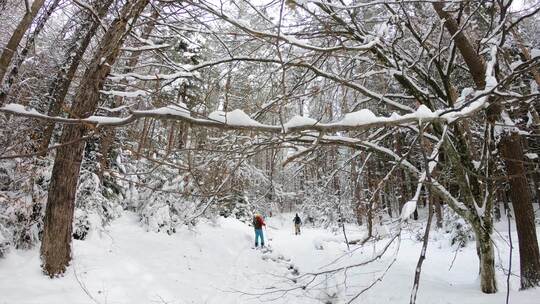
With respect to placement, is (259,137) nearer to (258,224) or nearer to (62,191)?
(62,191)

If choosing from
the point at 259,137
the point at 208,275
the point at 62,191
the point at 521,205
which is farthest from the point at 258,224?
the point at 259,137

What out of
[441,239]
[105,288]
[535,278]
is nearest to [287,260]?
[441,239]

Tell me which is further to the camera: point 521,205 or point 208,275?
point 208,275

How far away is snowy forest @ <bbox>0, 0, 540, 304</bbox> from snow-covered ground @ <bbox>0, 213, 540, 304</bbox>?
2.0 inches

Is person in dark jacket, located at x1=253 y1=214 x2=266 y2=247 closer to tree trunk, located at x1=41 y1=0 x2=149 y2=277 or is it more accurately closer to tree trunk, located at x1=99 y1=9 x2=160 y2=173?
tree trunk, located at x1=99 y1=9 x2=160 y2=173

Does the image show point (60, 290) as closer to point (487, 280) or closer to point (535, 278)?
point (487, 280)

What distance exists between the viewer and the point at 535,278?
5.07 metres

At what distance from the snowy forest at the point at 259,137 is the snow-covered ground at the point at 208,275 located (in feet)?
0.17

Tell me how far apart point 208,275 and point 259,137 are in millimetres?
6640

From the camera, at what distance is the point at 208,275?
9.04 meters

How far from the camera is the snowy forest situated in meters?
2.97

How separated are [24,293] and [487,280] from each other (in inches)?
251

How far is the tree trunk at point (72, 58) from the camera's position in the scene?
16.2 feet

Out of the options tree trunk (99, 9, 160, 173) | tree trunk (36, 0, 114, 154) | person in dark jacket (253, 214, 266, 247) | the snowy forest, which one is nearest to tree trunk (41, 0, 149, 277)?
the snowy forest
